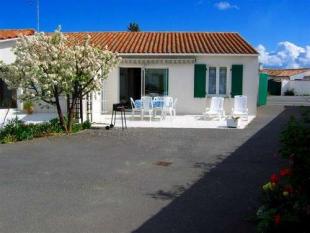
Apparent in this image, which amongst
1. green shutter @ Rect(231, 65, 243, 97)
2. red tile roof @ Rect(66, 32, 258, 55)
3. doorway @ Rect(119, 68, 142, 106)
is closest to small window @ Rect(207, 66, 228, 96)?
green shutter @ Rect(231, 65, 243, 97)

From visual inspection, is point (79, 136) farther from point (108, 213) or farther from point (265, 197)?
point (265, 197)

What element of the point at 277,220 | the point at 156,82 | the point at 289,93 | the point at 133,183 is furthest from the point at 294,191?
the point at 289,93

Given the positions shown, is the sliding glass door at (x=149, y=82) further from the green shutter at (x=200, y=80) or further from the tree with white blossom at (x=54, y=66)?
the tree with white blossom at (x=54, y=66)

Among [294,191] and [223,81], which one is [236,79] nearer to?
[223,81]

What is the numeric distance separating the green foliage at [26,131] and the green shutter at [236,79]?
11.3m

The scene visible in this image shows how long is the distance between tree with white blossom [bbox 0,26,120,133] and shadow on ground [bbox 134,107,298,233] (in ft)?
25.5

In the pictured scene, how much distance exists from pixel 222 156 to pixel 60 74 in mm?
7741

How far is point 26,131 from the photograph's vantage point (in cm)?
1620

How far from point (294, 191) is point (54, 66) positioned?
41.6 feet

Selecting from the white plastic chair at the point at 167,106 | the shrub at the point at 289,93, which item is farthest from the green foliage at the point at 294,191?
the shrub at the point at 289,93

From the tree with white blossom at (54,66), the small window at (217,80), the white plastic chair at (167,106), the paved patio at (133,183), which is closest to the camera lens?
the paved patio at (133,183)

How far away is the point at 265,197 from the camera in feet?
21.0

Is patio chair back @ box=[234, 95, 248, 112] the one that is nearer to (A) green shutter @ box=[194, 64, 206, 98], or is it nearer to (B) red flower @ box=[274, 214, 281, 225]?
(A) green shutter @ box=[194, 64, 206, 98]

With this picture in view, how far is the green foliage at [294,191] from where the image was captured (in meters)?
5.44
